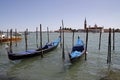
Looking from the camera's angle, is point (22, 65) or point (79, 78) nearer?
point (79, 78)

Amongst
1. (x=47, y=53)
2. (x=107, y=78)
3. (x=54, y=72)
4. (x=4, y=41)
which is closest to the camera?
(x=107, y=78)

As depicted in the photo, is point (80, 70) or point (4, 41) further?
point (4, 41)

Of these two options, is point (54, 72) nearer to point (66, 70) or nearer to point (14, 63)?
point (66, 70)

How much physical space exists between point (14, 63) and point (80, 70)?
631 centimetres

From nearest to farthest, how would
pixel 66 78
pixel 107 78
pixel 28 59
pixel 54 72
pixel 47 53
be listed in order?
1. pixel 107 78
2. pixel 66 78
3. pixel 54 72
4. pixel 28 59
5. pixel 47 53

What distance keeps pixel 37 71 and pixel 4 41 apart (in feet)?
90.0

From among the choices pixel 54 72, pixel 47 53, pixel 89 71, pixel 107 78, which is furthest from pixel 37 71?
pixel 47 53

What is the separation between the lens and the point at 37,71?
48.2ft

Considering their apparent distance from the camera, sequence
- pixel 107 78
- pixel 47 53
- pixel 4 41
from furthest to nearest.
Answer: pixel 4 41 < pixel 47 53 < pixel 107 78

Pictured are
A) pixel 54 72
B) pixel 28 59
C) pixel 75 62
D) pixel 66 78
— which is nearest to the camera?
pixel 66 78

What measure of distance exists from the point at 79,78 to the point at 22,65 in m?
6.28

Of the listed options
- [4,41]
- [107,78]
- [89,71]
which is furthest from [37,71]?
[4,41]

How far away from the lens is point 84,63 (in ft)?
57.8

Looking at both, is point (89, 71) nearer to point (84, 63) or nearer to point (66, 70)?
point (66, 70)
